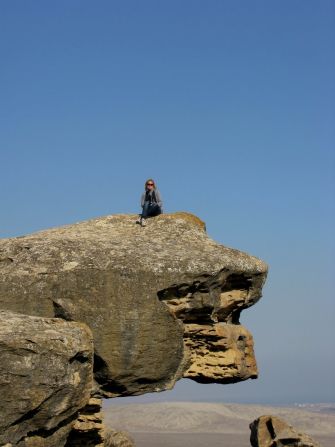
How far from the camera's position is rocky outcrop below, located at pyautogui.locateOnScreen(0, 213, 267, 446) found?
17.9 metres

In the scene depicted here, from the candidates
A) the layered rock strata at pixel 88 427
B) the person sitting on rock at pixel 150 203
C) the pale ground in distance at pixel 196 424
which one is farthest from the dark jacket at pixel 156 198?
the pale ground in distance at pixel 196 424

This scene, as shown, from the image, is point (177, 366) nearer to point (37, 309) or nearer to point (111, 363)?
point (111, 363)

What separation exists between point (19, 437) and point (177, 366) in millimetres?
6170

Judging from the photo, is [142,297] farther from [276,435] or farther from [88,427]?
[276,435]

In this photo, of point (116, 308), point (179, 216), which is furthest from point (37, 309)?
point (179, 216)

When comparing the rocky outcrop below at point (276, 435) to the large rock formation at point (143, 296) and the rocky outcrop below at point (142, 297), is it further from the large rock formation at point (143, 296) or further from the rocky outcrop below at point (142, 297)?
the rocky outcrop below at point (142, 297)

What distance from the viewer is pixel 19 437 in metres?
13.5

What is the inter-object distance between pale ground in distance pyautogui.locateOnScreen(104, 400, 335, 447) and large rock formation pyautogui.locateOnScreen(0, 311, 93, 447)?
141 ft

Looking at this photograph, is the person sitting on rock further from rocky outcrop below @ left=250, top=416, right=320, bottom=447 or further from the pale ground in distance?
the pale ground in distance

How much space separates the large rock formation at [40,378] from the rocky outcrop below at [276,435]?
11036 millimetres

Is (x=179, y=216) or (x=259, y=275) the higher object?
(x=179, y=216)

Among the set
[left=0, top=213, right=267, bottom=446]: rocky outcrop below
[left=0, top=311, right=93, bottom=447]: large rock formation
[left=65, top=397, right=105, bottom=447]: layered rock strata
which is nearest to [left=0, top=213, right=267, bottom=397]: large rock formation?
[left=0, top=213, right=267, bottom=446]: rocky outcrop below

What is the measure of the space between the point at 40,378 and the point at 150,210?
9.52 m

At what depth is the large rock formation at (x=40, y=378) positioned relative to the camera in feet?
43.1
